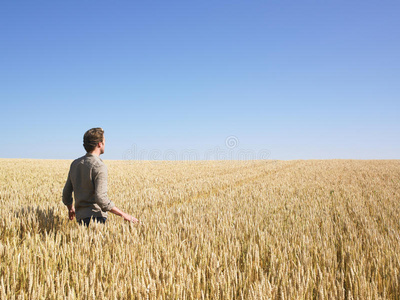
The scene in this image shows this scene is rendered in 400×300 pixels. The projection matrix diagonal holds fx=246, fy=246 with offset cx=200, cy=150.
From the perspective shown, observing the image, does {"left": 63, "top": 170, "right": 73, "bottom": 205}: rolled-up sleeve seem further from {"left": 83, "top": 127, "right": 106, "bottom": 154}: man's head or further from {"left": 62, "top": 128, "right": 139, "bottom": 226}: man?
{"left": 83, "top": 127, "right": 106, "bottom": 154}: man's head

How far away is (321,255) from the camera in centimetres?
309

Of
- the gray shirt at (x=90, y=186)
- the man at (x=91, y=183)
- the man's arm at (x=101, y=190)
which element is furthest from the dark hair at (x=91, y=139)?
the man's arm at (x=101, y=190)

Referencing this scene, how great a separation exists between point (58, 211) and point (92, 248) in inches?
119

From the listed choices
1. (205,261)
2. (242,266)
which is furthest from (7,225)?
(242,266)

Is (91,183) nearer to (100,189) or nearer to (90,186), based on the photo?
(90,186)

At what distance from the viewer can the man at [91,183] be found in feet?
11.7

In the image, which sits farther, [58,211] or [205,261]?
[58,211]

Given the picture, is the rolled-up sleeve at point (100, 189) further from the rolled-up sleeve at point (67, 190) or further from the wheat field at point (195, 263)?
the rolled-up sleeve at point (67, 190)

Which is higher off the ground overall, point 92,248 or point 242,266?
point 92,248

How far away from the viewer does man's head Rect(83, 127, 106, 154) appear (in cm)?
368

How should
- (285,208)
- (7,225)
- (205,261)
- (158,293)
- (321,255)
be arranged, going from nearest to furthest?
(158,293), (205,261), (321,255), (7,225), (285,208)

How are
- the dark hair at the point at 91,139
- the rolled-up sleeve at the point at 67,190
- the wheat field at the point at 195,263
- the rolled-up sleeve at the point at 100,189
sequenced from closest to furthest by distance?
the wheat field at the point at 195,263, the rolled-up sleeve at the point at 100,189, the dark hair at the point at 91,139, the rolled-up sleeve at the point at 67,190

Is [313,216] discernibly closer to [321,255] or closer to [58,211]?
[321,255]

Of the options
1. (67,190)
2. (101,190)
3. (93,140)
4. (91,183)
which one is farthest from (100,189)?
(67,190)
